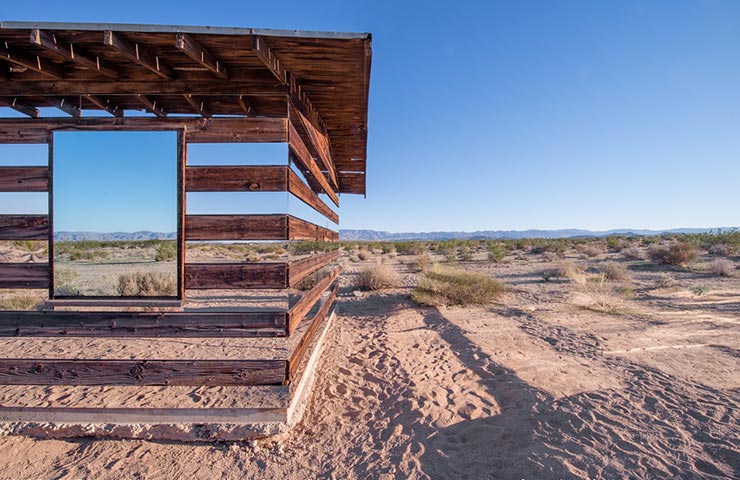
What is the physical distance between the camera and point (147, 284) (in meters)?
3.55

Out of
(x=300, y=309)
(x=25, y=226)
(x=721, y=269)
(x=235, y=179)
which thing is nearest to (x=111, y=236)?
(x=25, y=226)

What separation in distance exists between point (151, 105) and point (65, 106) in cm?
69

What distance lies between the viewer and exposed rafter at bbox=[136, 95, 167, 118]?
3699mm

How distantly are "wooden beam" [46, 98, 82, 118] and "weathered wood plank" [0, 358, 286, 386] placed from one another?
217 cm

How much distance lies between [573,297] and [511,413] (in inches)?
301

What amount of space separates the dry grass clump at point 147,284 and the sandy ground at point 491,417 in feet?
4.00

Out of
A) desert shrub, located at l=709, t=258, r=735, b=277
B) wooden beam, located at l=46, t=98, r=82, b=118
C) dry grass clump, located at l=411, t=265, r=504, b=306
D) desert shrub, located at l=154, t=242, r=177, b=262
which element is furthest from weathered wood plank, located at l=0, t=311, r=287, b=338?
desert shrub, located at l=709, t=258, r=735, b=277

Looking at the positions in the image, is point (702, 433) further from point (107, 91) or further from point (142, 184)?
point (107, 91)

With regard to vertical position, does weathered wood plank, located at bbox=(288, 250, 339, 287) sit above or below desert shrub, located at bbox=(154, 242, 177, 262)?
below

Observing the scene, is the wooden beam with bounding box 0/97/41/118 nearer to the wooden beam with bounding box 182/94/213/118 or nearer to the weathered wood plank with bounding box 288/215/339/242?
the wooden beam with bounding box 182/94/213/118

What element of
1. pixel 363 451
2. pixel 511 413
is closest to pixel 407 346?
pixel 511 413

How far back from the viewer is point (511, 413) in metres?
3.60

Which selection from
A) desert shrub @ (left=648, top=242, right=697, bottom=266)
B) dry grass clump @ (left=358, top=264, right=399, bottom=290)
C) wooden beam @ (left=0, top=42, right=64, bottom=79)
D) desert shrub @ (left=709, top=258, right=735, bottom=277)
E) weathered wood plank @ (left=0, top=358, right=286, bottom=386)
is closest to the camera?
wooden beam @ (left=0, top=42, right=64, bottom=79)

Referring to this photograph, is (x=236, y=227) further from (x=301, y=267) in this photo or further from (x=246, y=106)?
(x=246, y=106)
